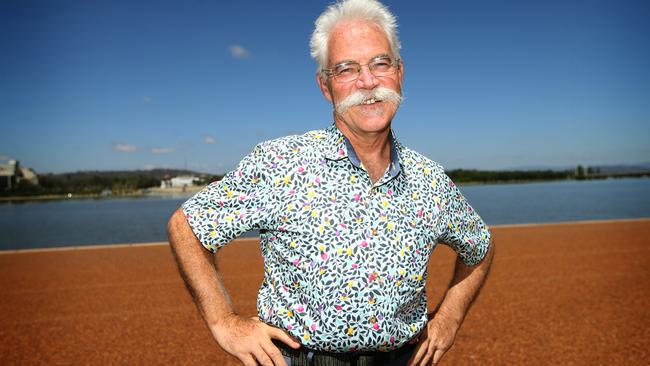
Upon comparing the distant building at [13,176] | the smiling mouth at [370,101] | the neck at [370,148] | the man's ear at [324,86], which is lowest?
the distant building at [13,176]

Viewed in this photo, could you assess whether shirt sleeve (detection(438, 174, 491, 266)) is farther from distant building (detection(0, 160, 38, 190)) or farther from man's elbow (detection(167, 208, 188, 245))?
distant building (detection(0, 160, 38, 190))

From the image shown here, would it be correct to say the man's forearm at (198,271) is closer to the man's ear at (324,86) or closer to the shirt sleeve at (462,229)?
the man's ear at (324,86)

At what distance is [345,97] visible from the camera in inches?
73.3

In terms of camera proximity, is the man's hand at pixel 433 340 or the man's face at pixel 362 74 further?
the man's hand at pixel 433 340

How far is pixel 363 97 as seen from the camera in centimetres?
182

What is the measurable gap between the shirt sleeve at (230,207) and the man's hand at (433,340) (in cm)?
87

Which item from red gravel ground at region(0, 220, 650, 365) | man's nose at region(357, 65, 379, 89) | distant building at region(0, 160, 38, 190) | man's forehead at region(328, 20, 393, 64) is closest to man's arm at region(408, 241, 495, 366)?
man's nose at region(357, 65, 379, 89)

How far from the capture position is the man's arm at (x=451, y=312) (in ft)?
6.47

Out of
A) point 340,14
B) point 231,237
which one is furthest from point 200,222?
point 340,14

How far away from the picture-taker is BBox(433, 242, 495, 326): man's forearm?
214 centimetres

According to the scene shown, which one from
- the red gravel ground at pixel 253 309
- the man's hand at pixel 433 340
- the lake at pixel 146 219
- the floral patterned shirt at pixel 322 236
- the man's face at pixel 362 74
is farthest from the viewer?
the lake at pixel 146 219

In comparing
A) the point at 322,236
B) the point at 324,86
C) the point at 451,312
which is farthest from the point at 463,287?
the point at 324,86

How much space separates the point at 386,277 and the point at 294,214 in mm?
389

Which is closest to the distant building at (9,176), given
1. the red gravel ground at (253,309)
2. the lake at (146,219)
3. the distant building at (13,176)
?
the distant building at (13,176)
